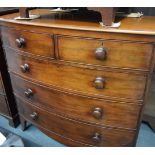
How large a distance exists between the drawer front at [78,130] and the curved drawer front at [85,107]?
0.05m

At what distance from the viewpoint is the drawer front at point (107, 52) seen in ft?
2.62

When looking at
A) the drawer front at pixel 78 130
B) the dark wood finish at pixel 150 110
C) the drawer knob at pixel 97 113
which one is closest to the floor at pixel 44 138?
the dark wood finish at pixel 150 110

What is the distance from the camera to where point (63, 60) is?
3.14ft

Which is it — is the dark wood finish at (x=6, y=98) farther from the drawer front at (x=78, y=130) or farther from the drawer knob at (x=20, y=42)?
the drawer knob at (x=20, y=42)

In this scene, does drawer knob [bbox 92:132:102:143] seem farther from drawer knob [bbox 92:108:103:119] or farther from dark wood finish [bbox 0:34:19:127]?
dark wood finish [bbox 0:34:19:127]

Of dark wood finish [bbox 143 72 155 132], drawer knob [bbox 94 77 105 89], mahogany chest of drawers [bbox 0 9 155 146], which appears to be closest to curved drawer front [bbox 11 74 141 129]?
mahogany chest of drawers [bbox 0 9 155 146]

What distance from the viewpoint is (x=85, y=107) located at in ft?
3.45

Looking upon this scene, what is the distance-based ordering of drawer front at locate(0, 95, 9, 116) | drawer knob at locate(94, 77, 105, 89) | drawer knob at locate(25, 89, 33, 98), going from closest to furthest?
drawer knob at locate(94, 77, 105, 89) → drawer knob at locate(25, 89, 33, 98) → drawer front at locate(0, 95, 9, 116)

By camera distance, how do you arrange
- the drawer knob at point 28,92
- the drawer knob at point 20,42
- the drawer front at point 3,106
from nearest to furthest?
the drawer knob at point 20,42, the drawer knob at point 28,92, the drawer front at point 3,106

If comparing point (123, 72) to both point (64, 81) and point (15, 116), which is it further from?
point (15, 116)

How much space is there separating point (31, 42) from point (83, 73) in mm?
334

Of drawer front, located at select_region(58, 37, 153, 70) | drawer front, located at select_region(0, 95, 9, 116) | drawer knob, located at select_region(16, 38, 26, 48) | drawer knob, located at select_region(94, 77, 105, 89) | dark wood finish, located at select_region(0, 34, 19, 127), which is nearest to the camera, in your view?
drawer front, located at select_region(58, 37, 153, 70)

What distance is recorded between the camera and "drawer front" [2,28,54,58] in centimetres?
95

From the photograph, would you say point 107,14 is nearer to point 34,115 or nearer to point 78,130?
point 78,130
